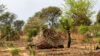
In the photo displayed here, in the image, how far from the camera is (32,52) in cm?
734

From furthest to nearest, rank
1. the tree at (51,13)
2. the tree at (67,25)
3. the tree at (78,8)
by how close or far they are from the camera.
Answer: the tree at (51,13), the tree at (78,8), the tree at (67,25)

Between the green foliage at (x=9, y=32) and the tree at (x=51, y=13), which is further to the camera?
the tree at (x=51, y=13)

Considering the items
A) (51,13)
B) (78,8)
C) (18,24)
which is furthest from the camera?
(18,24)

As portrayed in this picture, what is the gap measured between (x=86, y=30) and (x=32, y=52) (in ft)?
56.9

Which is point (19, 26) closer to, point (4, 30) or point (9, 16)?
point (9, 16)

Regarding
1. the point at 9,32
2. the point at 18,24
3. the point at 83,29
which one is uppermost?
the point at 18,24

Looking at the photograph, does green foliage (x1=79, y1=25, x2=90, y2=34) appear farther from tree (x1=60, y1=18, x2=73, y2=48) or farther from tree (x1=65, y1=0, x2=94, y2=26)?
tree (x1=60, y1=18, x2=73, y2=48)

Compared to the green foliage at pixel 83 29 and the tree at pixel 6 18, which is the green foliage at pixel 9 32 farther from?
the tree at pixel 6 18

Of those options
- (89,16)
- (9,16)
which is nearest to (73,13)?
(89,16)

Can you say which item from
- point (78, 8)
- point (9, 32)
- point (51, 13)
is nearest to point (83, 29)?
point (78, 8)

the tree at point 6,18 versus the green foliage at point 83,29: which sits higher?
the tree at point 6,18

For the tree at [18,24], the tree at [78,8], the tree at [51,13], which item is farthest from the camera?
the tree at [18,24]

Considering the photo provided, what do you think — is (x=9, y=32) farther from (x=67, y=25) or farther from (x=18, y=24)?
(x=18, y=24)

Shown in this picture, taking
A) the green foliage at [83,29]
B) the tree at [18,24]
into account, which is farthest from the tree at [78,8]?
the tree at [18,24]
